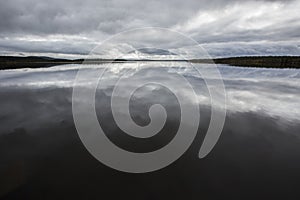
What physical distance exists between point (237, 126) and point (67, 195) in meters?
6.75

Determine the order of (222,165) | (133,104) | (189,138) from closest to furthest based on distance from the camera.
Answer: (222,165)
(189,138)
(133,104)

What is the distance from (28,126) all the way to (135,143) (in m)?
4.71

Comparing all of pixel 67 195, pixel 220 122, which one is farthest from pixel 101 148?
pixel 220 122

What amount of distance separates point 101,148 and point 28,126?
12.6 ft

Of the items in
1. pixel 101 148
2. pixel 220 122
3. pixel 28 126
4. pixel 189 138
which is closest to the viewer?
pixel 101 148

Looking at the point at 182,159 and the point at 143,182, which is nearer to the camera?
the point at 143,182

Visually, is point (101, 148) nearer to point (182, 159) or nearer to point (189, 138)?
point (182, 159)

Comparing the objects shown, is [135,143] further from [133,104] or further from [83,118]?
[133,104]

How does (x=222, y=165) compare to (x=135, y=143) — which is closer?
(x=222, y=165)

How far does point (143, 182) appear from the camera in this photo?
4.37 m

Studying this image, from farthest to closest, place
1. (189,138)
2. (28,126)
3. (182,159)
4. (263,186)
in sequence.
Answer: (28,126), (189,138), (182,159), (263,186)

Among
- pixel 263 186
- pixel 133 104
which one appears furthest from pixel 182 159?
pixel 133 104

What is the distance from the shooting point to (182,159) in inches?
210

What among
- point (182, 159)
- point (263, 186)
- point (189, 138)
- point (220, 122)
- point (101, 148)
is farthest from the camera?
point (220, 122)
